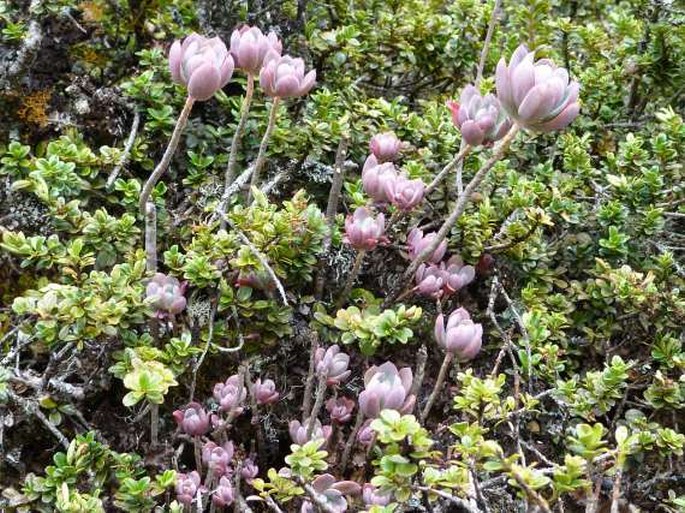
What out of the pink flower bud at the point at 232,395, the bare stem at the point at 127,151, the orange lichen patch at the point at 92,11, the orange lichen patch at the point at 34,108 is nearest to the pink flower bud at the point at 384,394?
the pink flower bud at the point at 232,395

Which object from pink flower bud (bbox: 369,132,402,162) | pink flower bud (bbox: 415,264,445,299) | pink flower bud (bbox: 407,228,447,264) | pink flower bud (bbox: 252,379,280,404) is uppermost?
pink flower bud (bbox: 369,132,402,162)

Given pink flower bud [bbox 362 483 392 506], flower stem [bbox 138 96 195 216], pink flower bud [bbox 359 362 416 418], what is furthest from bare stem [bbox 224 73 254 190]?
pink flower bud [bbox 362 483 392 506]

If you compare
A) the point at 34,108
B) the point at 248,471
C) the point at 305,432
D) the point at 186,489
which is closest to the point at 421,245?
the point at 305,432

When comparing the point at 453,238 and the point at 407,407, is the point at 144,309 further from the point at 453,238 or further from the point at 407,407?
the point at 453,238

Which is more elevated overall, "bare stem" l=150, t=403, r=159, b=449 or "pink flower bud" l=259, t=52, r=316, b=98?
"pink flower bud" l=259, t=52, r=316, b=98

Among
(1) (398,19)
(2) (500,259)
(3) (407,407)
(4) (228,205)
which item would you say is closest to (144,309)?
(4) (228,205)

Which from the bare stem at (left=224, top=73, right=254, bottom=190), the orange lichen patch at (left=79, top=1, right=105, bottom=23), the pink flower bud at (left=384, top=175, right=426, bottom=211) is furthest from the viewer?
the orange lichen patch at (left=79, top=1, right=105, bottom=23)

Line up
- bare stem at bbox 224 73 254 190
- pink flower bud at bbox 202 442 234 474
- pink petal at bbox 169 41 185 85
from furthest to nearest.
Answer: bare stem at bbox 224 73 254 190 → pink petal at bbox 169 41 185 85 → pink flower bud at bbox 202 442 234 474

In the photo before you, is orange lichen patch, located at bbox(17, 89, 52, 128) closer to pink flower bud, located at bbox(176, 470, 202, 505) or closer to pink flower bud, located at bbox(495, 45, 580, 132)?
pink flower bud, located at bbox(176, 470, 202, 505)
